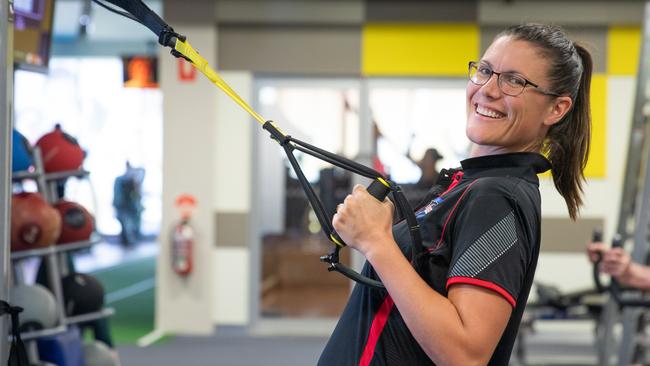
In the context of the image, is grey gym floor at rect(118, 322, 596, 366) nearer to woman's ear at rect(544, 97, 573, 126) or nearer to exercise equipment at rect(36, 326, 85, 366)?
exercise equipment at rect(36, 326, 85, 366)

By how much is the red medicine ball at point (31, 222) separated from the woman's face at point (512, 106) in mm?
2602

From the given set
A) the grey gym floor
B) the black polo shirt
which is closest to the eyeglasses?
the black polo shirt

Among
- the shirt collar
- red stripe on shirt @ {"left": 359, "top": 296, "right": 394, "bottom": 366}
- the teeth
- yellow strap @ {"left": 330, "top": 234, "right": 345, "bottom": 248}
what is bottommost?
red stripe on shirt @ {"left": 359, "top": 296, "right": 394, "bottom": 366}

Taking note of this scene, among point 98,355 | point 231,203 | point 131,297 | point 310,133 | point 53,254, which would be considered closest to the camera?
point 53,254

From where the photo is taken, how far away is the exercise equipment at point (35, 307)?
3.45 metres

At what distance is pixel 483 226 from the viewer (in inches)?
48.5

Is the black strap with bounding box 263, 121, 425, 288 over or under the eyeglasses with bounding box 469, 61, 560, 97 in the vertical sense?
under

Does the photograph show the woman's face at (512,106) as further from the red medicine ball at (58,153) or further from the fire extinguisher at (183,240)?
the fire extinguisher at (183,240)

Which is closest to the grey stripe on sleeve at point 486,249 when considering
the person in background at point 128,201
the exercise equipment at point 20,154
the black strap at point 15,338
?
the black strap at point 15,338

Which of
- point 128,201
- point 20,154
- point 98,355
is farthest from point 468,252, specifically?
point 128,201

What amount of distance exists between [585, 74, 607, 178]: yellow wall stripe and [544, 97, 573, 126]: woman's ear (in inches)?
228

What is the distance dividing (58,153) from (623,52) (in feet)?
15.8

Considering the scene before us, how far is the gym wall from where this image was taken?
6.89m

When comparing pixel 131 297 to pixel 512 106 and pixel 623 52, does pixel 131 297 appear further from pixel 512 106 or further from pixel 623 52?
pixel 512 106
